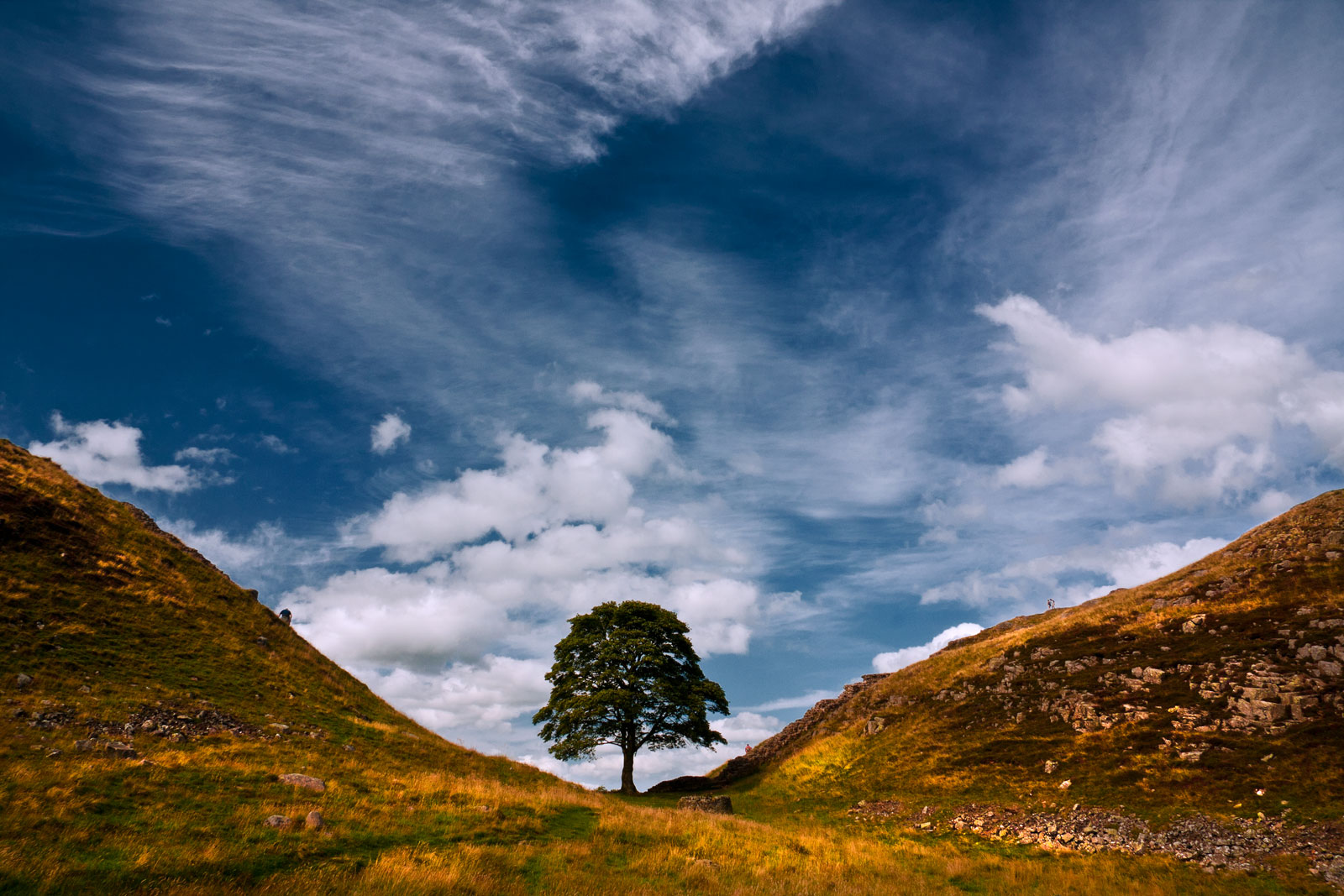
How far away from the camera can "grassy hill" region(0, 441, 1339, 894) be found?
13289 mm

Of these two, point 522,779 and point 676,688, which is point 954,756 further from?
point 522,779

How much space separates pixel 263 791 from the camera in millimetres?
17828

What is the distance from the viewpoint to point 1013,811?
29.2m

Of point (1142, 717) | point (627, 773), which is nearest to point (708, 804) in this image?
point (627, 773)

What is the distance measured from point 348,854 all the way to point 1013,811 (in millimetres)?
29367

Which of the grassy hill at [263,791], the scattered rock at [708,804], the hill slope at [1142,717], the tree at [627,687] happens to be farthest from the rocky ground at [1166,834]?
the tree at [627,687]

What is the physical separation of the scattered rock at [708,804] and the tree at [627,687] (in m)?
12.7

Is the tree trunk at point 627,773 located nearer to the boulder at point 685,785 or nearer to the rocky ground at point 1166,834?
the boulder at point 685,785

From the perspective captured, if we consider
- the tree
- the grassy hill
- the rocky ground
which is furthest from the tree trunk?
the rocky ground

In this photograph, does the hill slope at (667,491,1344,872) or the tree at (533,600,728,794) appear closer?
the hill slope at (667,491,1344,872)

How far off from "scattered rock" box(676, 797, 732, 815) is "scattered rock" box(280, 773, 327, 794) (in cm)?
2064

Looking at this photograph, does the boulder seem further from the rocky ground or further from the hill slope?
the rocky ground

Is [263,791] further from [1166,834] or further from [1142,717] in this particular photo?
[1142,717]

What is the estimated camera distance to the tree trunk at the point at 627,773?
47094 mm
